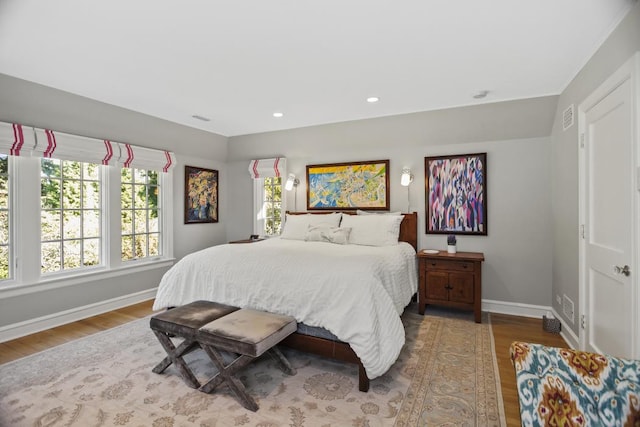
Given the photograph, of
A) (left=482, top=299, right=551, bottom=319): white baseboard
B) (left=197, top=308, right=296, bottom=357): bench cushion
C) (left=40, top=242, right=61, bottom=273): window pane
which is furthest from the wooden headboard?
(left=40, top=242, right=61, bottom=273): window pane

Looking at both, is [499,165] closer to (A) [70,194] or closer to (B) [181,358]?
(B) [181,358]

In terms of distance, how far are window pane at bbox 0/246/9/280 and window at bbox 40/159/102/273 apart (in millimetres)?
264

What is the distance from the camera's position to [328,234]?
3863 mm

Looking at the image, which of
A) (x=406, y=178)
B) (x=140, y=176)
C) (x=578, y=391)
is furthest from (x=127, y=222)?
(x=578, y=391)

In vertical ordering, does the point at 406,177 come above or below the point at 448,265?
above

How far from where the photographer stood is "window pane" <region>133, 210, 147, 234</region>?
427 cm

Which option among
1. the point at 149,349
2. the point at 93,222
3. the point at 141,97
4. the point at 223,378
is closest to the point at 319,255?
the point at 223,378

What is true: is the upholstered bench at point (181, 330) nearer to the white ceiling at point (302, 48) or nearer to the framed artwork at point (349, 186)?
the white ceiling at point (302, 48)

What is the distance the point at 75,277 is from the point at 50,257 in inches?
12.3

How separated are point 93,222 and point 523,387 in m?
4.32

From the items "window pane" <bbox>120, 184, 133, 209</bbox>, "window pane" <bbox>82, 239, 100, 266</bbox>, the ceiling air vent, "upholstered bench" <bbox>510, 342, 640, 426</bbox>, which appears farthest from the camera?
"window pane" <bbox>120, 184, 133, 209</bbox>

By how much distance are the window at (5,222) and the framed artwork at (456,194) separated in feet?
14.5

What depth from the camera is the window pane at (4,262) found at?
3.06 metres

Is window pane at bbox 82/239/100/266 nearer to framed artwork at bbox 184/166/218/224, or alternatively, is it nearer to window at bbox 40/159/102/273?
window at bbox 40/159/102/273
